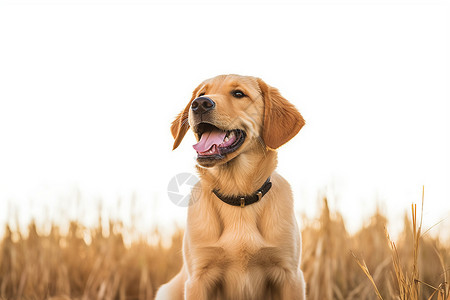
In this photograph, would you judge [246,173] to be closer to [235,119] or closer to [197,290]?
[235,119]

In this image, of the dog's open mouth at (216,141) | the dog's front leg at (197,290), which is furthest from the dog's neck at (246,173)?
the dog's front leg at (197,290)

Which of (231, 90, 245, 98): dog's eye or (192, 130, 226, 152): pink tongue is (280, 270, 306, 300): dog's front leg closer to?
(192, 130, 226, 152): pink tongue

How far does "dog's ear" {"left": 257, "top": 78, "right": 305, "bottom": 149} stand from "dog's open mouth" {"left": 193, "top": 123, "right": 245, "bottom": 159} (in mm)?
216

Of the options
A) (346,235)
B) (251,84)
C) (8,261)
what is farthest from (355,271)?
(8,261)

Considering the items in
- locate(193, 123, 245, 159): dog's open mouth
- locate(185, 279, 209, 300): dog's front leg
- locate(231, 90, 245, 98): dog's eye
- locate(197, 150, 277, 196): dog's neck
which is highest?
locate(231, 90, 245, 98): dog's eye

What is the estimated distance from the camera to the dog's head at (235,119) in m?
3.15

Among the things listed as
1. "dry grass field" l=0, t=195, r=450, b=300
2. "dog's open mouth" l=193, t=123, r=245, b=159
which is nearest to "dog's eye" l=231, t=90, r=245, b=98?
"dog's open mouth" l=193, t=123, r=245, b=159

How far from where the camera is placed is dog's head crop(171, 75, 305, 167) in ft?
10.3

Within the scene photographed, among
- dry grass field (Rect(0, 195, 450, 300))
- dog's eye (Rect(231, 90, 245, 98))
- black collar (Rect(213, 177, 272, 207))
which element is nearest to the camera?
black collar (Rect(213, 177, 272, 207))

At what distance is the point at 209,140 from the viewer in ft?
10.5

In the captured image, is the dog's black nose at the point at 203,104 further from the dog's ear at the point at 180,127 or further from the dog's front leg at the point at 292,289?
the dog's front leg at the point at 292,289

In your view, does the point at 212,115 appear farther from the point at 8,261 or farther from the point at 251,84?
the point at 8,261

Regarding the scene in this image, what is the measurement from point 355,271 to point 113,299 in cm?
247

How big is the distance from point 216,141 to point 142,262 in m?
2.43
